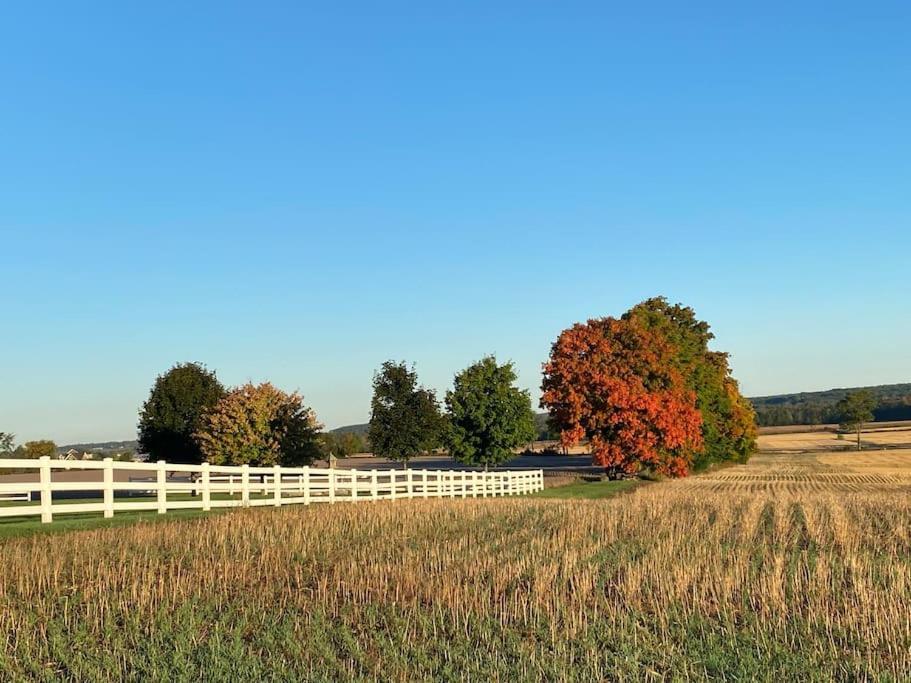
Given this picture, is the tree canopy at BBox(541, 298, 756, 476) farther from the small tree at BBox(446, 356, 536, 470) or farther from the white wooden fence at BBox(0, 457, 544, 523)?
the white wooden fence at BBox(0, 457, 544, 523)

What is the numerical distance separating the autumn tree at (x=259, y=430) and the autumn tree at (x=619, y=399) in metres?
15.6

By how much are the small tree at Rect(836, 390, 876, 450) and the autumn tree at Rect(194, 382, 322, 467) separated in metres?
110

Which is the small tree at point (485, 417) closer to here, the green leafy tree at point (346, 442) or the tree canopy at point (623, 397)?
the tree canopy at point (623, 397)

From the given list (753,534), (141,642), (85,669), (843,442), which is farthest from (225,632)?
(843,442)

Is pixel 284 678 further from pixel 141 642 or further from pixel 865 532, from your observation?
pixel 865 532

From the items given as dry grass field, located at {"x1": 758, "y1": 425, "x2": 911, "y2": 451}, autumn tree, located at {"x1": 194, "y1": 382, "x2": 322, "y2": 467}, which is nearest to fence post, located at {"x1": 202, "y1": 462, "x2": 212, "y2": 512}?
autumn tree, located at {"x1": 194, "y1": 382, "x2": 322, "y2": 467}

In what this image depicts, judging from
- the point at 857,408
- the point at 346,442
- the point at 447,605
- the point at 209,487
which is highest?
the point at 857,408

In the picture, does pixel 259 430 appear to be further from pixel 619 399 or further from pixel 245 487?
pixel 245 487

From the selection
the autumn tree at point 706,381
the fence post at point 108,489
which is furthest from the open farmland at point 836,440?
the fence post at point 108,489

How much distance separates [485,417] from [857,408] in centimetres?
10047

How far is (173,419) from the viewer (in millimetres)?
61781

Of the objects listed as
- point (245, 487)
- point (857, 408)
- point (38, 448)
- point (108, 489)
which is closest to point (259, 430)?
point (245, 487)

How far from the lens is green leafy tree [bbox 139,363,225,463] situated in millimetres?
61781

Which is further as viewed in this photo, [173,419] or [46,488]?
[173,419]
